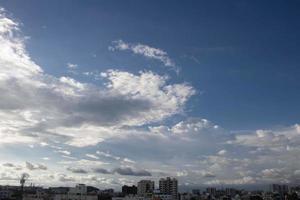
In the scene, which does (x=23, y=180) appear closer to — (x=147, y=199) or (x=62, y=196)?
(x=62, y=196)

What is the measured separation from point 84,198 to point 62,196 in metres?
10.6

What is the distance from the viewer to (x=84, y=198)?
189 metres

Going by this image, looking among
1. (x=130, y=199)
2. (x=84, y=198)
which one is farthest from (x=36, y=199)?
(x=130, y=199)

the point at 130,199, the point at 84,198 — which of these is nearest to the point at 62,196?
the point at 84,198

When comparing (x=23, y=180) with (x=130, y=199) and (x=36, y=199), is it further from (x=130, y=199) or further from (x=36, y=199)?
(x=130, y=199)

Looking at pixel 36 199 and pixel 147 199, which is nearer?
pixel 36 199

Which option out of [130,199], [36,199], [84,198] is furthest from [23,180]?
[130,199]

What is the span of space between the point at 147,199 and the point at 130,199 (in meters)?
8.90

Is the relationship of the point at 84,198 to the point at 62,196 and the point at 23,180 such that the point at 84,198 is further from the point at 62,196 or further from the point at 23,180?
the point at 23,180

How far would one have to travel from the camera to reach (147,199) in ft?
634

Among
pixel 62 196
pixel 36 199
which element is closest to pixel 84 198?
pixel 62 196

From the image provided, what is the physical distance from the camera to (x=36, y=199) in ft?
589

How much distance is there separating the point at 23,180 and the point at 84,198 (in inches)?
1146

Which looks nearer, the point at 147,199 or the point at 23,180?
the point at 23,180
